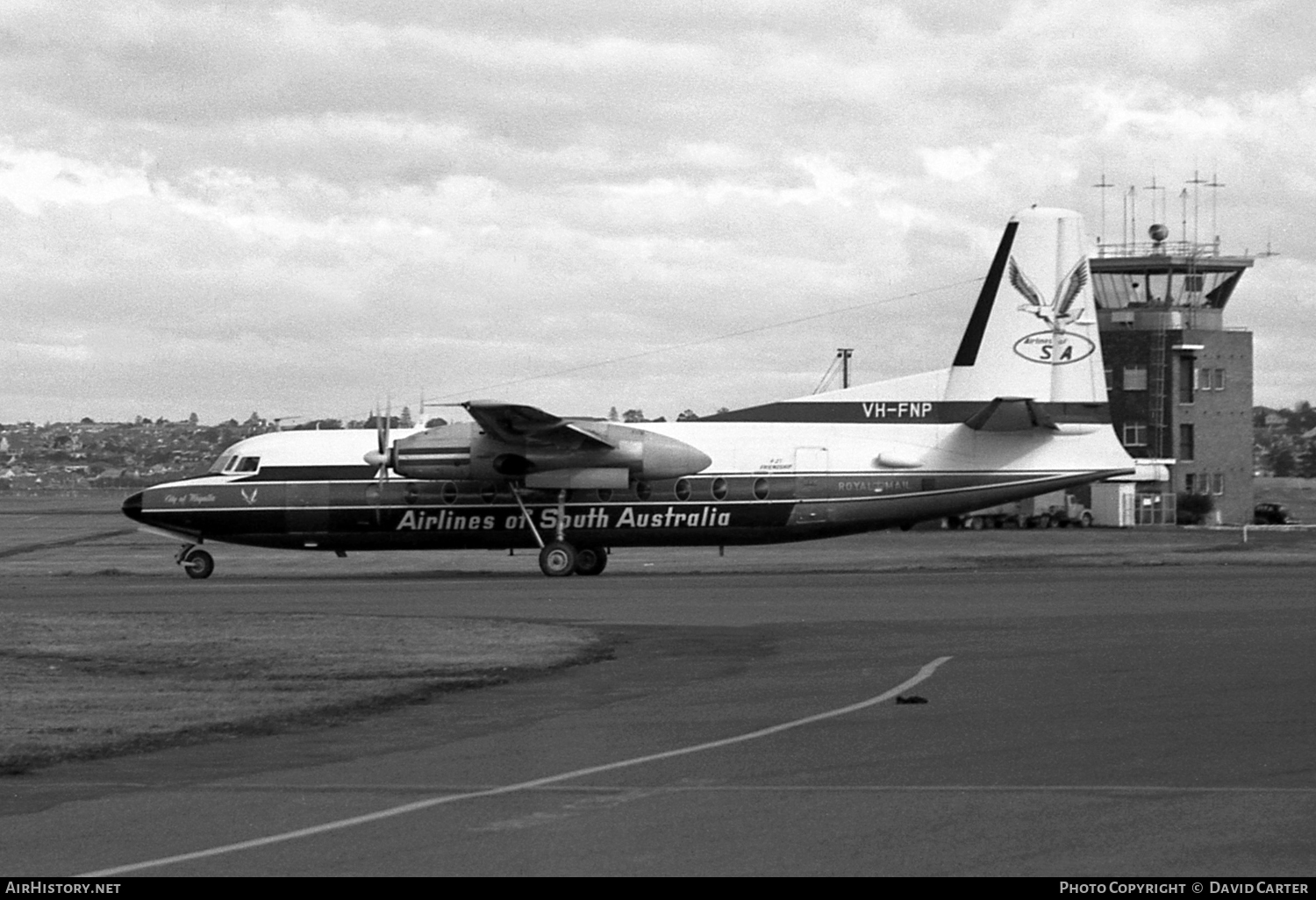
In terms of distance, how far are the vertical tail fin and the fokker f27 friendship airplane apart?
41 millimetres

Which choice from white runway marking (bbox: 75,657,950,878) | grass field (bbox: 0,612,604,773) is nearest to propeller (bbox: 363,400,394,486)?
grass field (bbox: 0,612,604,773)

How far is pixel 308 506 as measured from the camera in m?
38.8

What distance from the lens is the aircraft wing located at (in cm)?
3578

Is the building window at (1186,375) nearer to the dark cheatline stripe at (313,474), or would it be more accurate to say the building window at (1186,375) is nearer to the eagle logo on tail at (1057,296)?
the eagle logo on tail at (1057,296)

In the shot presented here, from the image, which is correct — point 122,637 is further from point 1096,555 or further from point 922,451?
point 1096,555

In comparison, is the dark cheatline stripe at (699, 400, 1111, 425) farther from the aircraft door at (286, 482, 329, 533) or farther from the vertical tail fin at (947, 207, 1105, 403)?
the aircraft door at (286, 482, 329, 533)

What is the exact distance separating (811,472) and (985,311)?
5.76 m

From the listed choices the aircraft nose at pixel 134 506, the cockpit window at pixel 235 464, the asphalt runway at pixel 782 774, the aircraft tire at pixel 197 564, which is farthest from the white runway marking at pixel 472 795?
the aircraft nose at pixel 134 506

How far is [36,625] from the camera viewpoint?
2408 cm

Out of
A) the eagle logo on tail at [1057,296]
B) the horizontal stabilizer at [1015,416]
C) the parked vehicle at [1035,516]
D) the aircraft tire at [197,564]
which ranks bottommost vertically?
the aircraft tire at [197,564]

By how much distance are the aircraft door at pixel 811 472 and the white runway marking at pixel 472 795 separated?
22.0 metres

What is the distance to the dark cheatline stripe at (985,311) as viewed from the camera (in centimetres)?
3800
